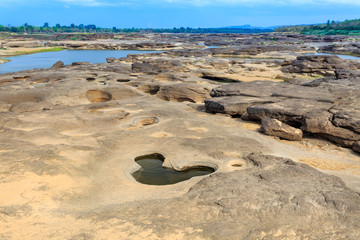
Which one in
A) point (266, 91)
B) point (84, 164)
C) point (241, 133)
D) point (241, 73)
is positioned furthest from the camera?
point (241, 73)

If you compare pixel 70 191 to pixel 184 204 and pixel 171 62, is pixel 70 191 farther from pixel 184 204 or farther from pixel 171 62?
pixel 171 62

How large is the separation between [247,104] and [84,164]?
389 inches

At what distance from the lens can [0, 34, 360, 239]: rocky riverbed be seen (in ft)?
20.9

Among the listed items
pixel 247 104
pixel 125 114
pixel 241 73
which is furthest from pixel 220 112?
pixel 241 73

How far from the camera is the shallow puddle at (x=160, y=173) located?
9812mm

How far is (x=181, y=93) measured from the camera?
22250 millimetres

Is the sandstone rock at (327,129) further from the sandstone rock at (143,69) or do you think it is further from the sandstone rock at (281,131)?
the sandstone rock at (143,69)

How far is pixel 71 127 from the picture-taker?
547 inches

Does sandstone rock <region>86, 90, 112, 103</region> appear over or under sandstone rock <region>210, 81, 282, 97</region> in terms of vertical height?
under

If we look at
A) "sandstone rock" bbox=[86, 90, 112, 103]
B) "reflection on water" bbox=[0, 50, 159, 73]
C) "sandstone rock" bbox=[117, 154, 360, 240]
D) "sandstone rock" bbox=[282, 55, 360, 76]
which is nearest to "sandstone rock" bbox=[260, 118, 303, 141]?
"sandstone rock" bbox=[117, 154, 360, 240]

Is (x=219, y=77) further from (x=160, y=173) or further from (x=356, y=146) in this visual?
(x=160, y=173)

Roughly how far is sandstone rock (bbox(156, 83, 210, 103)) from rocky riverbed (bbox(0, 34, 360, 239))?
0.24 ft

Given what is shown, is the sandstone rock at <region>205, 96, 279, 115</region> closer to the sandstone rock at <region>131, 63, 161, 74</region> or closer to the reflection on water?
the sandstone rock at <region>131, 63, 161, 74</region>

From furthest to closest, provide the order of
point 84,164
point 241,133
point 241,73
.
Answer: point 241,73, point 241,133, point 84,164
